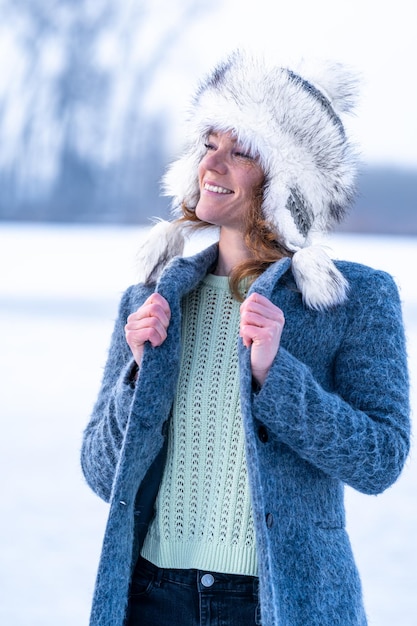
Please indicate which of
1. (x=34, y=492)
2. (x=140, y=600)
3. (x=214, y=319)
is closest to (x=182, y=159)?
(x=214, y=319)

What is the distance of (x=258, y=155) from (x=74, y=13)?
5841mm

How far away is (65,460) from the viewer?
3637 millimetres

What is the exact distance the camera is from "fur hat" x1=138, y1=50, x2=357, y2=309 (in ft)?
4.54

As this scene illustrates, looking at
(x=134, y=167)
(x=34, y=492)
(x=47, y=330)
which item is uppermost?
(x=134, y=167)

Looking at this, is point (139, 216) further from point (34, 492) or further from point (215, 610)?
point (215, 610)

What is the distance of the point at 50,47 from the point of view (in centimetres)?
682

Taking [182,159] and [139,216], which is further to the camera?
[139,216]

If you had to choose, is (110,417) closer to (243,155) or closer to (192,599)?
(192,599)

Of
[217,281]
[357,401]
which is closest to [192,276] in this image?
[217,281]

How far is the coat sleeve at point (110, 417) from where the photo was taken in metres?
1.29

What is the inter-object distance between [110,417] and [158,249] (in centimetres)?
29

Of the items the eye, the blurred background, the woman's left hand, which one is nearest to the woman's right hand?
the woman's left hand

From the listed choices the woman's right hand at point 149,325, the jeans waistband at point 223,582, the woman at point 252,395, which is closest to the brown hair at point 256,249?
the woman at point 252,395

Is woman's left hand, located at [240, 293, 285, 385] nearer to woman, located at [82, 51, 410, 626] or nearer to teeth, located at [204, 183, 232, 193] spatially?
woman, located at [82, 51, 410, 626]
